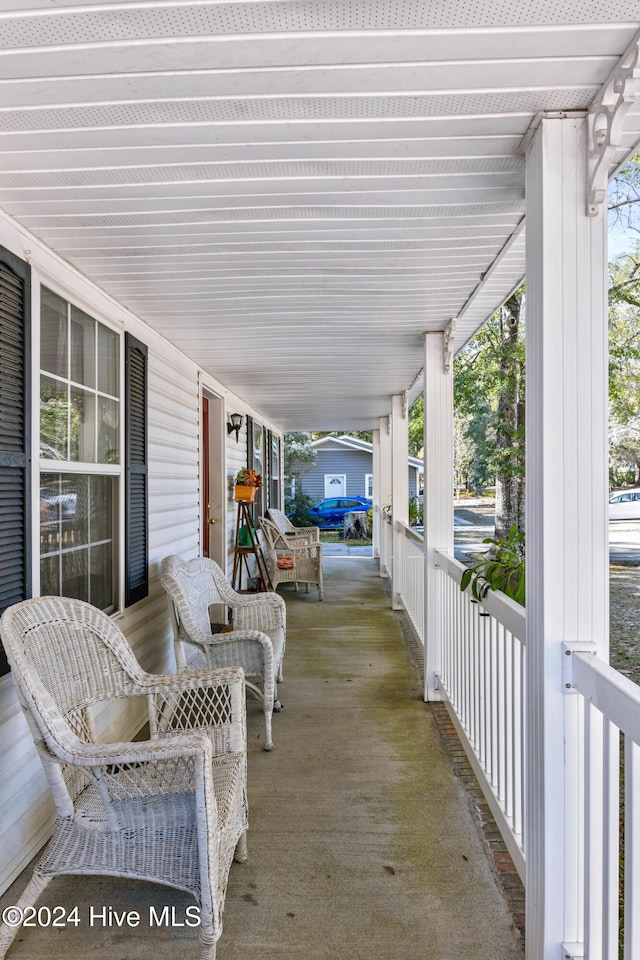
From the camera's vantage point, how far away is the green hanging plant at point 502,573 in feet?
7.59

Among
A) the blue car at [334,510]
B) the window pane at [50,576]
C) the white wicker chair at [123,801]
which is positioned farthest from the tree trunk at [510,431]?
the blue car at [334,510]

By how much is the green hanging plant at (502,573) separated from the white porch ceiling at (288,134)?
132cm

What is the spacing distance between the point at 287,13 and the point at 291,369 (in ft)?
12.8

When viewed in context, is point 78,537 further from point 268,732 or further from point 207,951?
point 207,951

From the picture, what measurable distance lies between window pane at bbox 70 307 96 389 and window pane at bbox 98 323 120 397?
0.07m

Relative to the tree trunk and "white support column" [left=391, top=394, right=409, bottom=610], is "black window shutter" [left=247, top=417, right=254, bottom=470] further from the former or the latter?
the tree trunk

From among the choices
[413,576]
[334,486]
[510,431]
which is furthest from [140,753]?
[334,486]

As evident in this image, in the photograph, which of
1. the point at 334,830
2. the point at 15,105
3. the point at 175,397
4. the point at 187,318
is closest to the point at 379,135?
the point at 15,105

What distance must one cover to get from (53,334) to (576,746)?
8.20 ft

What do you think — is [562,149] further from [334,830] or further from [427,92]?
[334,830]

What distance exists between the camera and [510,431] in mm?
8445

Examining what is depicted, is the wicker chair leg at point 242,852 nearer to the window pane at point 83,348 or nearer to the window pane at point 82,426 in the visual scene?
the window pane at point 82,426

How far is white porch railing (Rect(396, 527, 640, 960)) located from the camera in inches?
→ 50.2

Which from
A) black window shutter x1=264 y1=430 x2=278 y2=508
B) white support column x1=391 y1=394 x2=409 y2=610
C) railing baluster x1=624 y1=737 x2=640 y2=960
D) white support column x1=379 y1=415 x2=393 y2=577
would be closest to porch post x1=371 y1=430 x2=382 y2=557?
white support column x1=379 y1=415 x2=393 y2=577
